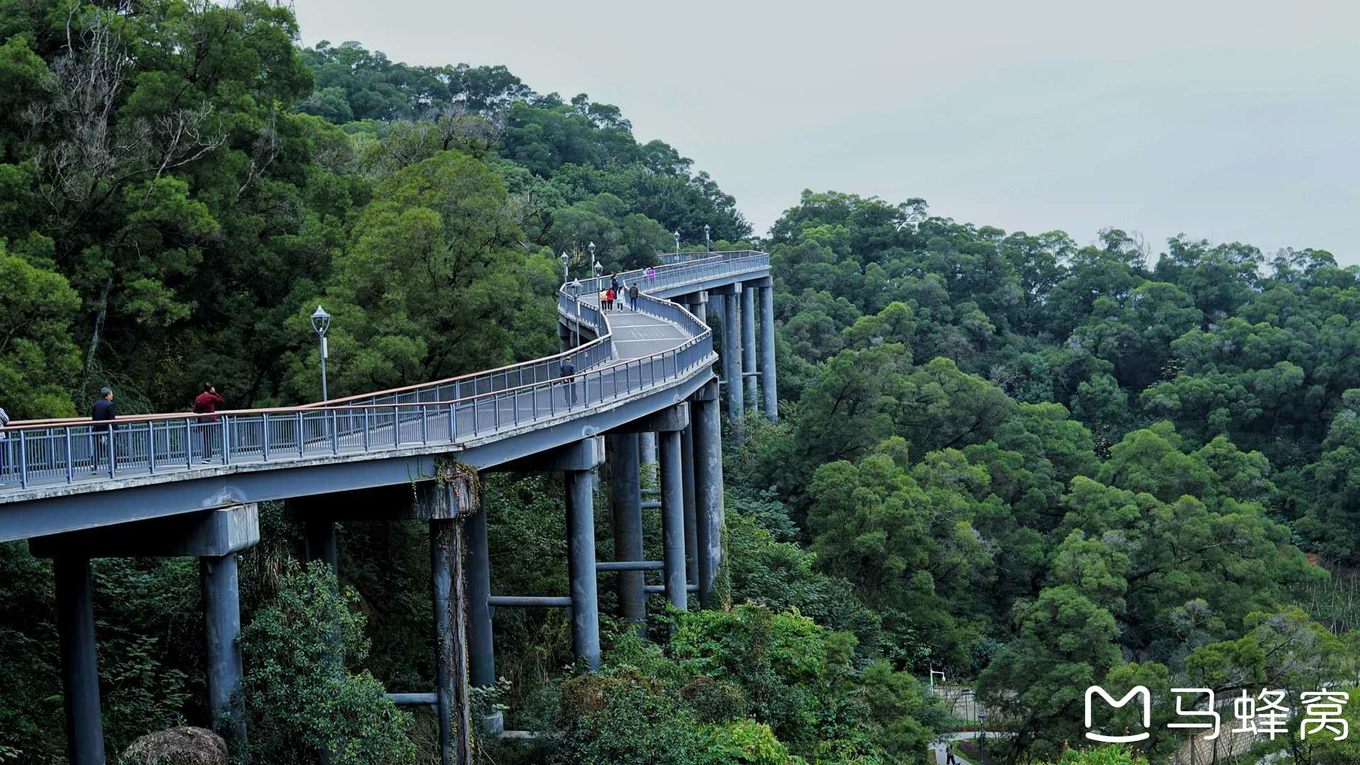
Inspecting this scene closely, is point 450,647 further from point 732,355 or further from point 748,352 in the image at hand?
point 748,352

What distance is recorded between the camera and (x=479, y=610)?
105ft

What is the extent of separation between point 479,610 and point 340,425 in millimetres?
8066

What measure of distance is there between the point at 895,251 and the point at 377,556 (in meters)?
65.6

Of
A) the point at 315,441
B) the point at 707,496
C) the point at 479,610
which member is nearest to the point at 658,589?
the point at 707,496

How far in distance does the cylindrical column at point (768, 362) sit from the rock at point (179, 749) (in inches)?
1967

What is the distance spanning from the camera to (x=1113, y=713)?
41406mm

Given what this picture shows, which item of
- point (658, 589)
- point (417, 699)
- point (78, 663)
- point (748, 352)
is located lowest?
point (417, 699)

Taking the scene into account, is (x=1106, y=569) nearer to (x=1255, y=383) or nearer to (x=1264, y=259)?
(x=1255, y=383)

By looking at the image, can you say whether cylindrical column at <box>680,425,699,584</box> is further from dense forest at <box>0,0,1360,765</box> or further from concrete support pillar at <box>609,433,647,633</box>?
concrete support pillar at <box>609,433,647,633</box>

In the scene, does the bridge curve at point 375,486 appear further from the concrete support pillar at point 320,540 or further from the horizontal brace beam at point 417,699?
the horizontal brace beam at point 417,699

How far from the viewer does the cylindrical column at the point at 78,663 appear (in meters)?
23.2

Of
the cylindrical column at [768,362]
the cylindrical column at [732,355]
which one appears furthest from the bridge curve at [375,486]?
the cylindrical column at [768,362]

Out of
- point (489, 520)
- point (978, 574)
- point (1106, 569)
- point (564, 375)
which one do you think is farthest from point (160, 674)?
point (978, 574)

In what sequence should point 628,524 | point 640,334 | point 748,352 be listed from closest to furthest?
point 628,524, point 640,334, point 748,352
